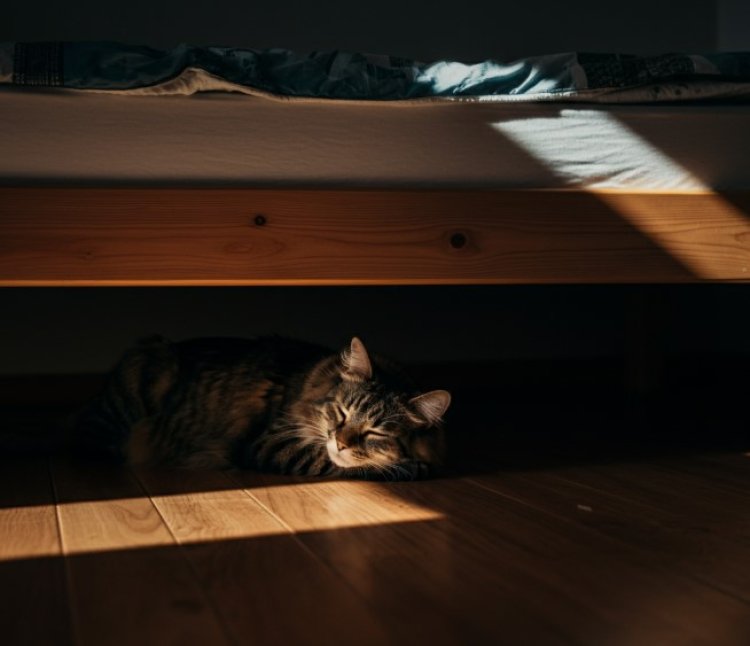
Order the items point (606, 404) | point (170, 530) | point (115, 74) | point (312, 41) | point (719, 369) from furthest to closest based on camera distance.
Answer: point (719, 369) < point (312, 41) < point (606, 404) < point (115, 74) < point (170, 530)

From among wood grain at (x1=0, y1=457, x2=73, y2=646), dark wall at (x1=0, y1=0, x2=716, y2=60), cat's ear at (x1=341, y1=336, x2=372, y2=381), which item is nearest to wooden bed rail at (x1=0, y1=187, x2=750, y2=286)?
cat's ear at (x1=341, y1=336, x2=372, y2=381)

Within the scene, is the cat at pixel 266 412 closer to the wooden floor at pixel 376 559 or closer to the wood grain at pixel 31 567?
the wooden floor at pixel 376 559

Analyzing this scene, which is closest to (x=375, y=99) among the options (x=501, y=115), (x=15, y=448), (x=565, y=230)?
(x=501, y=115)

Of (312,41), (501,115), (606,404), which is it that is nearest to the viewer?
(501,115)

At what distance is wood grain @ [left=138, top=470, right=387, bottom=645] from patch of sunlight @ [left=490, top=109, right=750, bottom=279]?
938 millimetres

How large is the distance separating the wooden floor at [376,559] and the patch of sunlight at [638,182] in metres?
0.49

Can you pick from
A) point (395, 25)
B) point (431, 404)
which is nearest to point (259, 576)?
point (431, 404)

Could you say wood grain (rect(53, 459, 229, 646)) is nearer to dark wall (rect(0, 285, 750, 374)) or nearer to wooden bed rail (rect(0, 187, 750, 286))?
wooden bed rail (rect(0, 187, 750, 286))

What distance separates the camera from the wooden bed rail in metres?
1.90

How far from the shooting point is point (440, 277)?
2082 millimetres

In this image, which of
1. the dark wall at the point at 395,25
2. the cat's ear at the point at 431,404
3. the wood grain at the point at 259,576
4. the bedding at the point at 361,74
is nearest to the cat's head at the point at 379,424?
the cat's ear at the point at 431,404

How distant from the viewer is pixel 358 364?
2092 millimetres

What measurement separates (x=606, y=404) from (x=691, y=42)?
1.53 meters

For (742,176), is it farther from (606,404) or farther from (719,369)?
(719,369)
